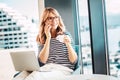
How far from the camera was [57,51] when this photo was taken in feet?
10.8

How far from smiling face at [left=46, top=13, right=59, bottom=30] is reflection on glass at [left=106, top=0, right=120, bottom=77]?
0.90 m

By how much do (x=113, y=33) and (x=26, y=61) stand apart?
1.76 meters

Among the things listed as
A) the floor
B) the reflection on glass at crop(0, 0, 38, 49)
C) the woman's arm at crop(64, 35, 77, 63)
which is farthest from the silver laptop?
the reflection on glass at crop(0, 0, 38, 49)

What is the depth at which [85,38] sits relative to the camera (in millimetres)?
3924

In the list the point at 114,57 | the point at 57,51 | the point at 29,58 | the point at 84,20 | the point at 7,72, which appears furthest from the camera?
the point at 7,72

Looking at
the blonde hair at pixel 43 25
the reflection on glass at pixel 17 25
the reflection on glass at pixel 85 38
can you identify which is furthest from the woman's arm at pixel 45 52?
A: the reflection on glass at pixel 17 25

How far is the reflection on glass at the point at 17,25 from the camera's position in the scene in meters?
4.61

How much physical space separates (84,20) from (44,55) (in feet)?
3.74

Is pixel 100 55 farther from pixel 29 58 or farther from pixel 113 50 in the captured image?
pixel 29 58

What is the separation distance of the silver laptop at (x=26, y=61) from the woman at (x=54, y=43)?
798mm

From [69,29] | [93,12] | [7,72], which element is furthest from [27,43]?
[93,12]

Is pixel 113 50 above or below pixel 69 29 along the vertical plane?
below

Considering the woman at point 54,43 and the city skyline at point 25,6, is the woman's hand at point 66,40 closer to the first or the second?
the woman at point 54,43

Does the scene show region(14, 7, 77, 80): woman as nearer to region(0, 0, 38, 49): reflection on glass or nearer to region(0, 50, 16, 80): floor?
region(0, 0, 38, 49): reflection on glass
